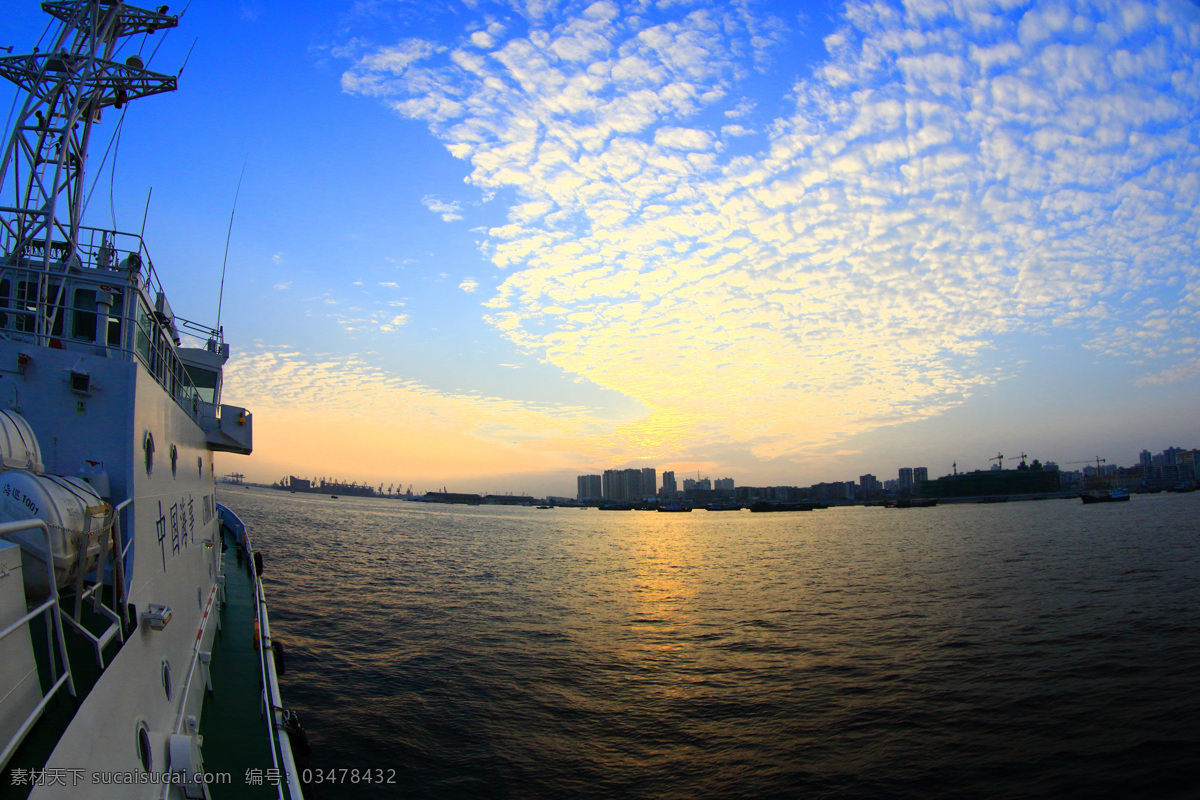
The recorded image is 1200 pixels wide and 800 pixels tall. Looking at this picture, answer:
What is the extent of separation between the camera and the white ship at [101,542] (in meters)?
4.38

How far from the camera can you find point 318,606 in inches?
1097

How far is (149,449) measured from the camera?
25.3 ft

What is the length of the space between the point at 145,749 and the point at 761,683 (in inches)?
637

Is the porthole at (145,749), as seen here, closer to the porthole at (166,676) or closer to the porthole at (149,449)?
the porthole at (166,676)

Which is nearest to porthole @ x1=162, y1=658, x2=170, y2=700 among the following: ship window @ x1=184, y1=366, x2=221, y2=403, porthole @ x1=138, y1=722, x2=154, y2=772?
porthole @ x1=138, y1=722, x2=154, y2=772

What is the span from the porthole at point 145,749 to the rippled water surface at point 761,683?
7.43 m

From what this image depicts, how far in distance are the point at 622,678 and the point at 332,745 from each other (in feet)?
28.8

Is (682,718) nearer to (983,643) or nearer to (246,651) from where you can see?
(246,651)

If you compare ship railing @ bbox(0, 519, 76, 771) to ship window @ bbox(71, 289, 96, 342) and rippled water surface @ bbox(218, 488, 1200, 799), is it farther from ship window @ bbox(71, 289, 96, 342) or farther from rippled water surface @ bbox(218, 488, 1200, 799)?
rippled water surface @ bbox(218, 488, 1200, 799)

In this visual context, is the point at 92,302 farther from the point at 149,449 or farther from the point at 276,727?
the point at 276,727

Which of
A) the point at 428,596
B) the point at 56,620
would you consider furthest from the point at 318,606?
the point at 56,620

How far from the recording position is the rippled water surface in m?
12.5

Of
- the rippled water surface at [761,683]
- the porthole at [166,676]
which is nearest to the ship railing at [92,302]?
the porthole at [166,676]

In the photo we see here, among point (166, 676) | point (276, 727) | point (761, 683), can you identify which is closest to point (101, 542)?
point (166, 676)
